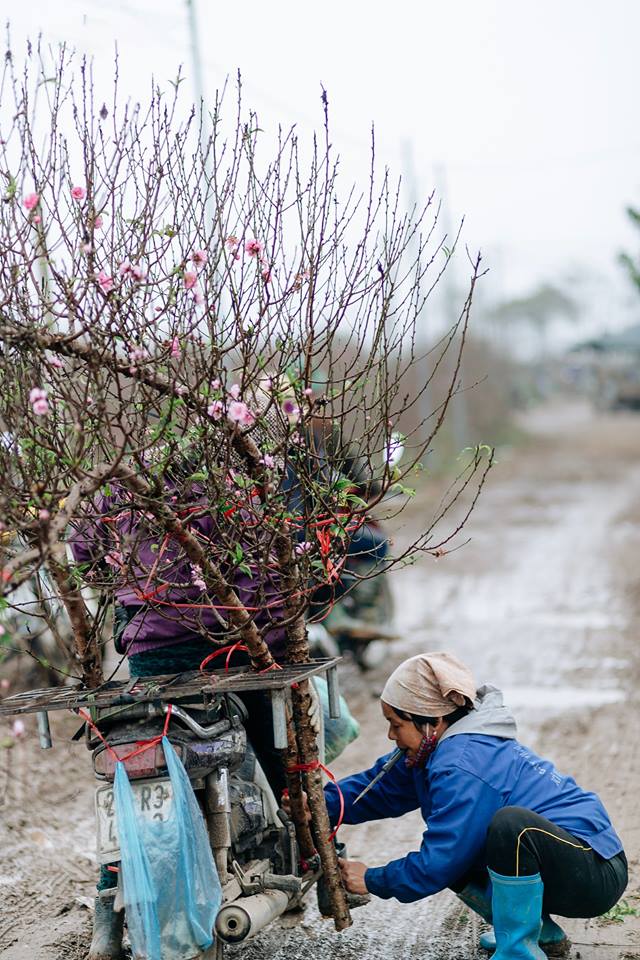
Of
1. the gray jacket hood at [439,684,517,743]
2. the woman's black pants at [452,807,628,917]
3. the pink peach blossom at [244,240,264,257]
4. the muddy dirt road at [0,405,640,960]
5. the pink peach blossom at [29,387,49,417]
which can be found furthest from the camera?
the muddy dirt road at [0,405,640,960]

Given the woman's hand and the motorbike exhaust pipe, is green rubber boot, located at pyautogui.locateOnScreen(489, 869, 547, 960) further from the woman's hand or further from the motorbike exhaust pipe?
the motorbike exhaust pipe

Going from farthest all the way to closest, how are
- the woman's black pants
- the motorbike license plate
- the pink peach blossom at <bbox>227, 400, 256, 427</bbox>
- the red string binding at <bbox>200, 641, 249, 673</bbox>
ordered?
the red string binding at <bbox>200, 641, 249, 673</bbox>
the woman's black pants
the motorbike license plate
the pink peach blossom at <bbox>227, 400, 256, 427</bbox>

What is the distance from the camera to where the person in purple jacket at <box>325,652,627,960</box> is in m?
3.49

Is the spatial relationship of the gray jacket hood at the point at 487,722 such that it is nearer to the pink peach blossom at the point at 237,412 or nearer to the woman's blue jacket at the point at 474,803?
the woman's blue jacket at the point at 474,803

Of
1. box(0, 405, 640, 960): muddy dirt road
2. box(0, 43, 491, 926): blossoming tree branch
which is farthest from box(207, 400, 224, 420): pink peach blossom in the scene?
box(0, 405, 640, 960): muddy dirt road

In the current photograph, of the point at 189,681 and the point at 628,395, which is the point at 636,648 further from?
the point at 628,395

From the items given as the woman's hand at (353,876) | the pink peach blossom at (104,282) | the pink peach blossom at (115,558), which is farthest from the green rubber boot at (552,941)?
the pink peach blossom at (104,282)

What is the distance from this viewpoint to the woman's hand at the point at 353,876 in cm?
375

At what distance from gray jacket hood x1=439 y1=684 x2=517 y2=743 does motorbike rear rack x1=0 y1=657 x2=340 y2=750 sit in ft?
1.63

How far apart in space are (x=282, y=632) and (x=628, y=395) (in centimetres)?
→ 3777

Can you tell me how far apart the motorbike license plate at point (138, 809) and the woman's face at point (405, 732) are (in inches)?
34.6

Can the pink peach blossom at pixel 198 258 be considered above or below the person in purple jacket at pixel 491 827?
above

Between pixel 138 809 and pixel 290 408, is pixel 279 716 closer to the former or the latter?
pixel 138 809

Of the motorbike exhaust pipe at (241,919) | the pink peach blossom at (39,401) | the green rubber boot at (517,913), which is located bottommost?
the green rubber boot at (517,913)
